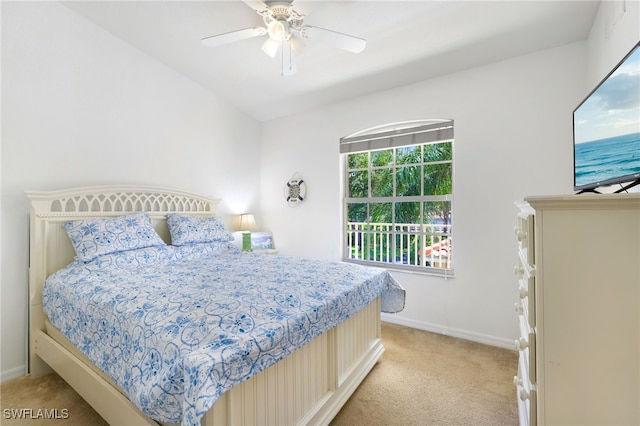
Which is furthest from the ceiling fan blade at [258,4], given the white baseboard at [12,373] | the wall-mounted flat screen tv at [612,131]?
the white baseboard at [12,373]

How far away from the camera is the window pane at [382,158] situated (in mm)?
3324

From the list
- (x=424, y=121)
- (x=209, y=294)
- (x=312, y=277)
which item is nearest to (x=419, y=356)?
(x=312, y=277)

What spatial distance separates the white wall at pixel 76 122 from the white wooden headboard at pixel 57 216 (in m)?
0.15

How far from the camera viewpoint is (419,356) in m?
2.39

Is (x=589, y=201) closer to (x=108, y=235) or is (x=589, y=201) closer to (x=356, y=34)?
(x=356, y=34)

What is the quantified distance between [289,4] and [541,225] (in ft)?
6.29

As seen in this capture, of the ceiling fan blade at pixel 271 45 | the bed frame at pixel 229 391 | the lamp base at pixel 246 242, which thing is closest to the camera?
the bed frame at pixel 229 391

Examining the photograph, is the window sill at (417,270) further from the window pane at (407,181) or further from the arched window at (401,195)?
the window pane at (407,181)

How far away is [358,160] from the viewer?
355 cm

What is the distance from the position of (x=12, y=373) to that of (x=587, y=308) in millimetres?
3561

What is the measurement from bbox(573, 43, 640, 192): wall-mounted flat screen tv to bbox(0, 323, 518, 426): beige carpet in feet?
4.80

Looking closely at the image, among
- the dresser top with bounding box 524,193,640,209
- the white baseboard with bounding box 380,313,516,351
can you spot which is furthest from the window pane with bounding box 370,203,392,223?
the dresser top with bounding box 524,193,640,209

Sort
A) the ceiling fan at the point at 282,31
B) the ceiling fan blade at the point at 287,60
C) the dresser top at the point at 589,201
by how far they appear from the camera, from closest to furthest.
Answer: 1. the dresser top at the point at 589,201
2. the ceiling fan at the point at 282,31
3. the ceiling fan blade at the point at 287,60

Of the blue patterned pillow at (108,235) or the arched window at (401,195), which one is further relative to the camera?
the arched window at (401,195)
